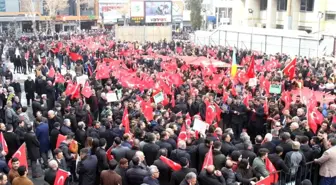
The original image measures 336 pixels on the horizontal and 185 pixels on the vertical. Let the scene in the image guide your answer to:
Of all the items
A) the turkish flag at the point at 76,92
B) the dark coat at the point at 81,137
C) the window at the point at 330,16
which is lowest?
the dark coat at the point at 81,137

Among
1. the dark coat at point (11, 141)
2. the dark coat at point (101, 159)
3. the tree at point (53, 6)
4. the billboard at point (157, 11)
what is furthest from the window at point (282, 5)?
the dark coat at point (101, 159)

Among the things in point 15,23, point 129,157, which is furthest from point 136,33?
point 129,157

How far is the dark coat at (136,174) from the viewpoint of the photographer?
861cm

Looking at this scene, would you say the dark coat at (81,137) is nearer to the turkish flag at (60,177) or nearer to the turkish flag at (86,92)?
the turkish flag at (60,177)

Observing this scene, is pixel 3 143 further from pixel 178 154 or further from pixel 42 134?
pixel 178 154

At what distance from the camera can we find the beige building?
152ft

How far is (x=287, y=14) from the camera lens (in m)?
50.6

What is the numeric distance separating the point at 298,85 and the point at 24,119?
1121 cm

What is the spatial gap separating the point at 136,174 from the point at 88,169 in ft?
4.25

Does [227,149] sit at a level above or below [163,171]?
above

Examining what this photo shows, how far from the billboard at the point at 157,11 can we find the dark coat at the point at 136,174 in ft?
143

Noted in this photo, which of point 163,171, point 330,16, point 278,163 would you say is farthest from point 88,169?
point 330,16

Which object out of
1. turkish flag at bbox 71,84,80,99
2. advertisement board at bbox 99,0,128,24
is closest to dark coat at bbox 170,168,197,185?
turkish flag at bbox 71,84,80,99

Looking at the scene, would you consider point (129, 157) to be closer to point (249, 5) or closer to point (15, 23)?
point (249, 5)
